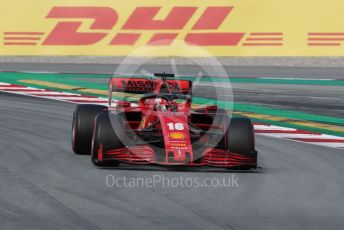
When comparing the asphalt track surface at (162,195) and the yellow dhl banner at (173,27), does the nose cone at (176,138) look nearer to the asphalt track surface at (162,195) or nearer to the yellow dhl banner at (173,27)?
the asphalt track surface at (162,195)

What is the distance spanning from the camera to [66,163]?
10.2 meters

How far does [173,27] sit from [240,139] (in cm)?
1707

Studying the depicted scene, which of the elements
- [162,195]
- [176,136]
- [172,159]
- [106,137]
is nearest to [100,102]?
[106,137]

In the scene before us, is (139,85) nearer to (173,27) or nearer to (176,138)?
(176,138)

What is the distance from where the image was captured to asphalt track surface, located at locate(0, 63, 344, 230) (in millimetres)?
7133

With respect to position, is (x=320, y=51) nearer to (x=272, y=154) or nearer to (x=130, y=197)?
(x=272, y=154)

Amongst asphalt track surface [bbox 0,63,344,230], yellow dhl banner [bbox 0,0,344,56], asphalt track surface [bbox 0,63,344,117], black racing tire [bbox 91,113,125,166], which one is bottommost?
asphalt track surface [bbox 0,63,344,230]

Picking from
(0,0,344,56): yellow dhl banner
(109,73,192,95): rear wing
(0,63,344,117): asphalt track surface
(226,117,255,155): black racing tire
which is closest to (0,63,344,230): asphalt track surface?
(226,117,255,155): black racing tire

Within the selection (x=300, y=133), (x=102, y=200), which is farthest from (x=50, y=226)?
(x=300, y=133)

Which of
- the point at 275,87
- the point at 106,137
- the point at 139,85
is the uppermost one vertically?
the point at 275,87

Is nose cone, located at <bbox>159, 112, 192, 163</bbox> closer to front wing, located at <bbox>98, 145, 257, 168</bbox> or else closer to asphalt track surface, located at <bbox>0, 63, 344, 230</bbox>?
front wing, located at <bbox>98, 145, 257, 168</bbox>

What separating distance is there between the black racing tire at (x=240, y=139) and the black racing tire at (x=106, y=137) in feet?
4.00

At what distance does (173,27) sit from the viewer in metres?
26.8

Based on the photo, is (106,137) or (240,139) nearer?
(106,137)
